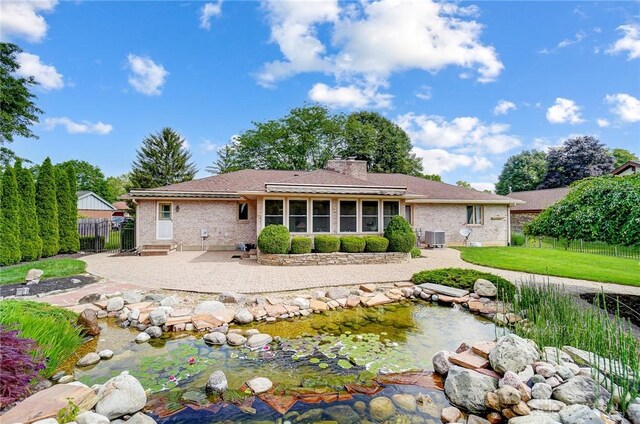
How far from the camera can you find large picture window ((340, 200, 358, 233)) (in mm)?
13023

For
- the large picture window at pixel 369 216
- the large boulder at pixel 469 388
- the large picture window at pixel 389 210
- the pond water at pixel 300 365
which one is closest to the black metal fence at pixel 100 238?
the pond water at pixel 300 365

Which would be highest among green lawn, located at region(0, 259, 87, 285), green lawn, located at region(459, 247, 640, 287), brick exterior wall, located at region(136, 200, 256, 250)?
brick exterior wall, located at region(136, 200, 256, 250)

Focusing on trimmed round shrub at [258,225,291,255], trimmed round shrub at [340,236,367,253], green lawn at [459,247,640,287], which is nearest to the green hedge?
green lawn at [459,247,640,287]

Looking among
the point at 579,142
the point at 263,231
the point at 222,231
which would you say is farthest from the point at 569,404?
the point at 579,142

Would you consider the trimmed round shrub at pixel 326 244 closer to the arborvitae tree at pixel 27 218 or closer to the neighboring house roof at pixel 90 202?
the arborvitae tree at pixel 27 218

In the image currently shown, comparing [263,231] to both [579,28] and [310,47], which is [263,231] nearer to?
[579,28]

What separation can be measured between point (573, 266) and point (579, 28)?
900cm

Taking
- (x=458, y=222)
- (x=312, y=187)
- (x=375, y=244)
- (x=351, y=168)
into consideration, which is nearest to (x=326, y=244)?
(x=375, y=244)

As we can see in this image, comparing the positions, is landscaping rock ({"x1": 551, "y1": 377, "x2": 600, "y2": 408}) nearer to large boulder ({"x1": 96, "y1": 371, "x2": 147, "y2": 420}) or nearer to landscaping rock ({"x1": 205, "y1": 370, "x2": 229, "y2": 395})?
landscaping rock ({"x1": 205, "y1": 370, "x2": 229, "y2": 395})

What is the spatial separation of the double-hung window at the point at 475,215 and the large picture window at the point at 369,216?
8122mm

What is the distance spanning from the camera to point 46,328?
4.39 metres

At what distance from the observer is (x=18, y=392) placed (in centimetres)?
307

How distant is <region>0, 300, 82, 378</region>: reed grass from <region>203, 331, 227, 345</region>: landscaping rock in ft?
6.43

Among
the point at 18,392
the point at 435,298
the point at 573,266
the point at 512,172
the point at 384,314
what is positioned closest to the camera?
the point at 18,392
